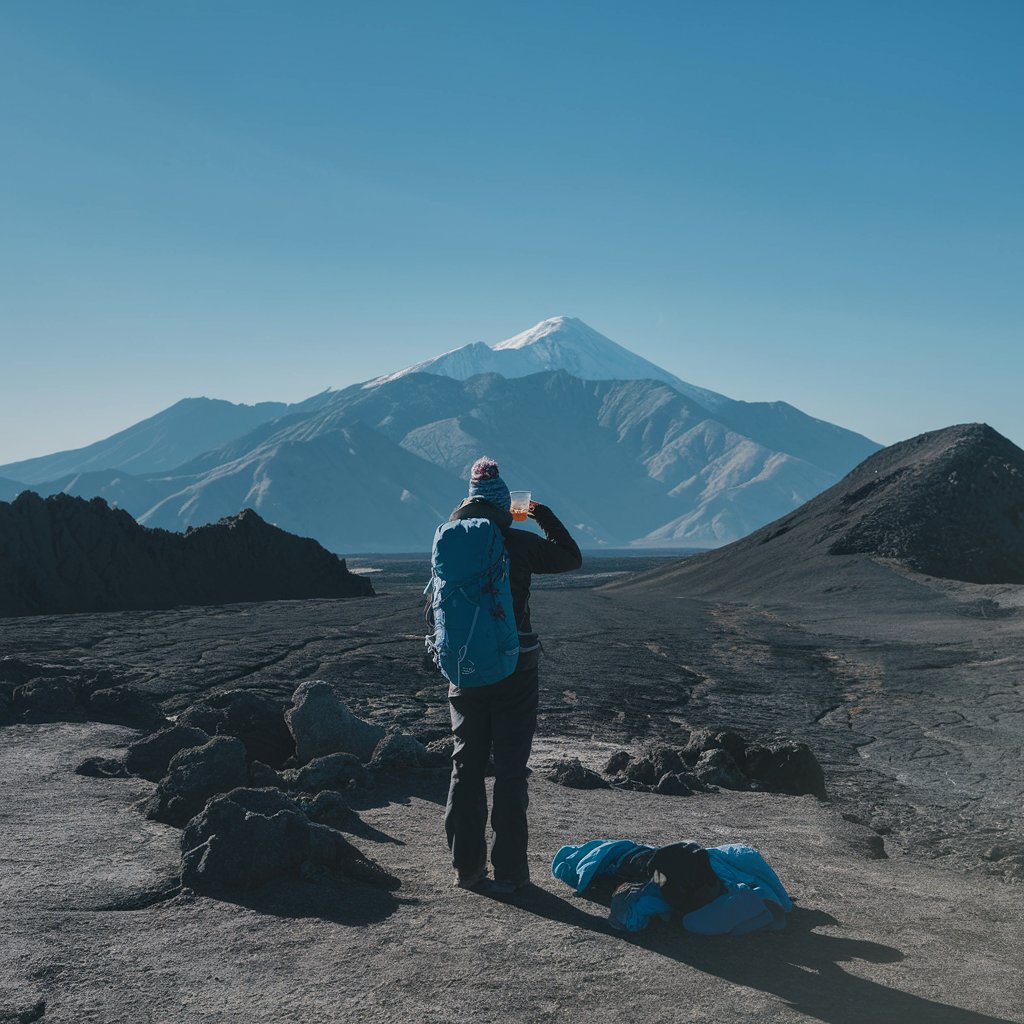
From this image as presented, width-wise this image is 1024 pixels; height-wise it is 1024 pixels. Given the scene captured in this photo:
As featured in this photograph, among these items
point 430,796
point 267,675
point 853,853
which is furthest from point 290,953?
point 267,675

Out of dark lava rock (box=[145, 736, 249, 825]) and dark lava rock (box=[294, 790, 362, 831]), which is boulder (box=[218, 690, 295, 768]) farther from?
dark lava rock (box=[294, 790, 362, 831])

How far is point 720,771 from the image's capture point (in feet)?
24.2

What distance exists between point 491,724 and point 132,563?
25.7 meters

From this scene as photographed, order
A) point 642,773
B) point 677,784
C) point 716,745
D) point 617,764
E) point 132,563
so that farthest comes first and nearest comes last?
point 132,563, point 716,745, point 617,764, point 642,773, point 677,784

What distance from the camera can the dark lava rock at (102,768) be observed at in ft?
21.7

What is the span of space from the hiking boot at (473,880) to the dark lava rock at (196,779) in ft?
5.06

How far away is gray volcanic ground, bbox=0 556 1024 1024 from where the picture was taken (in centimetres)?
338

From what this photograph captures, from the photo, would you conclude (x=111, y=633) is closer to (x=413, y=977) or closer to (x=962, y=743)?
(x=962, y=743)

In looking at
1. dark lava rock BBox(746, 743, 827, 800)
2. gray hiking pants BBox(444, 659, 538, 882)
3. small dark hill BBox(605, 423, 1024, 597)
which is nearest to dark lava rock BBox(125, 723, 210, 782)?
gray hiking pants BBox(444, 659, 538, 882)

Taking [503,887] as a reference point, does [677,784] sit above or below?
below

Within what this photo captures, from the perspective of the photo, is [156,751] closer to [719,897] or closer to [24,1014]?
[24,1014]

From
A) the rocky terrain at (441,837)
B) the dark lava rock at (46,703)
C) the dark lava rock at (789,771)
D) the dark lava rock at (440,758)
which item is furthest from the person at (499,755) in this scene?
the dark lava rock at (46,703)

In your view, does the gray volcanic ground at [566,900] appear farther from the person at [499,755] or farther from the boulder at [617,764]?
the boulder at [617,764]

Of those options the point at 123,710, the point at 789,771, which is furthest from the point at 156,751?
the point at 789,771
